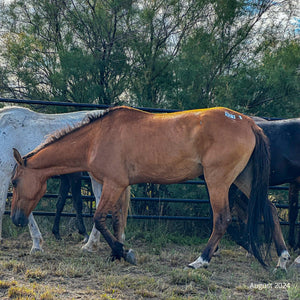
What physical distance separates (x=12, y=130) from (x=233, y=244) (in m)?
3.19

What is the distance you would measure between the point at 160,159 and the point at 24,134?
5.93 ft

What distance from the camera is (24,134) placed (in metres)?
5.04

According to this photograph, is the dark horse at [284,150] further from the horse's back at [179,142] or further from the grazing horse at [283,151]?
the horse's back at [179,142]

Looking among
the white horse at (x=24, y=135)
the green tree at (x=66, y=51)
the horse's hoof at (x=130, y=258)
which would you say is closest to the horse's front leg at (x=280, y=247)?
the horse's hoof at (x=130, y=258)

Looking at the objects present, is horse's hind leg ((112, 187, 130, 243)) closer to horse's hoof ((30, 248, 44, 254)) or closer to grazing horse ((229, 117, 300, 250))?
horse's hoof ((30, 248, 44, 254))

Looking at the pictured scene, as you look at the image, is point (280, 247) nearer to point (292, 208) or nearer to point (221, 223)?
point (221, 223)

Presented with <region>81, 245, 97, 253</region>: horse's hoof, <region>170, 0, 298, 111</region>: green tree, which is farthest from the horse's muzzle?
<region>170, 0, 298, 111</region>: green tree

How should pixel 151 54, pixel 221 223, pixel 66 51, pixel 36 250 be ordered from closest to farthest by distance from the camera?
pixel 221 223 < pixel 36 250 < pixel 66 51 < pixel 151 54

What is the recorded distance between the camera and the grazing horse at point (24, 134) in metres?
4.87

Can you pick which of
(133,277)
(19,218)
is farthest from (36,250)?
(133,277)

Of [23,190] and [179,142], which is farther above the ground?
[179,142]

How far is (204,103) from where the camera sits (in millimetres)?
6824

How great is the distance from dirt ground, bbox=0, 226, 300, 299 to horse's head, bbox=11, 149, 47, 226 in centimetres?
42

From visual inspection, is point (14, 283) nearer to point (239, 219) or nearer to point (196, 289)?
point (196, 289)
